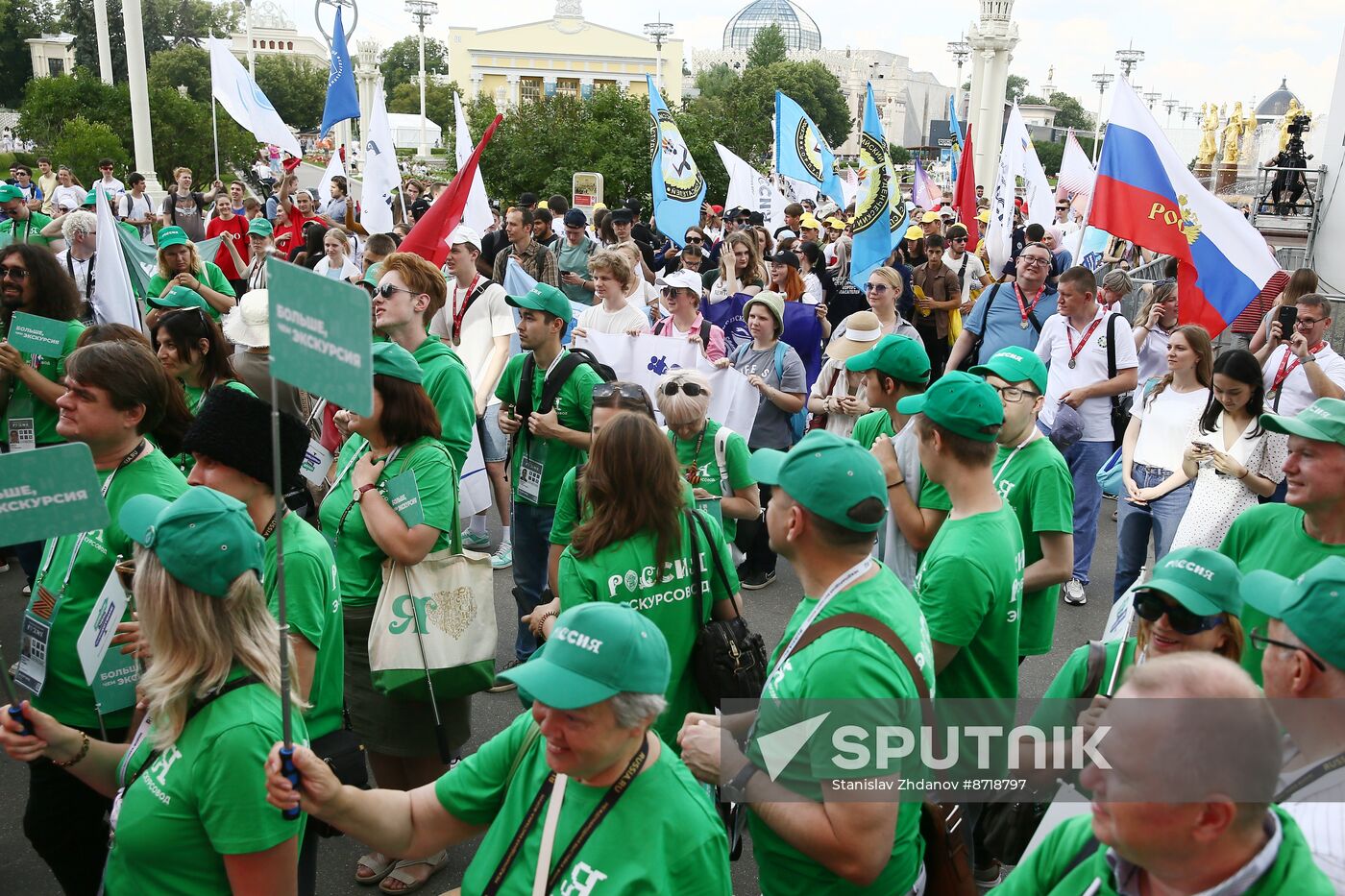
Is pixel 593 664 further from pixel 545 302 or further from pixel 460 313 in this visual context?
pixel 460 313

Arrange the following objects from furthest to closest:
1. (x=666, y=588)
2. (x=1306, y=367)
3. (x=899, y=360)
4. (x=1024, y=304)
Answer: (x=1024, y=304) → (x=1306, y=367) → (x=899, y=360) → (x=666, y=588)

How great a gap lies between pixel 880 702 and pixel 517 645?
131 inches

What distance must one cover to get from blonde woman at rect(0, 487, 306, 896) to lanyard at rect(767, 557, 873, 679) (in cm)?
114

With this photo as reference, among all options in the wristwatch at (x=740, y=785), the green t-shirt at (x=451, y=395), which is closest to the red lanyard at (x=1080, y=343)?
the green t-shirt at (x=451, y=395)

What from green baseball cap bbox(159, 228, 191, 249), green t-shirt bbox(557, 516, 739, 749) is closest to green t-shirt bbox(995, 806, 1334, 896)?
green t-shirt bbox(557, 516, 739, 749)

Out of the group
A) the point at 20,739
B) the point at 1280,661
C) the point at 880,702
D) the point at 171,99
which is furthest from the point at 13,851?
the point at 171,99

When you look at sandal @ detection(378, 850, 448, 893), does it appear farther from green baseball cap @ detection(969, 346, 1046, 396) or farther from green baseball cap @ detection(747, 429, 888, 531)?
green baseball cap @ detection(969, 346, 1046, 396)

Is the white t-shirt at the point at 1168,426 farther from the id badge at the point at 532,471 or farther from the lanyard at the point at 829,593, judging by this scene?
the lanyard at the point at 829,593

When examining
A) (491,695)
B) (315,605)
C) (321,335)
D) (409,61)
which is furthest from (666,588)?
(409,61)

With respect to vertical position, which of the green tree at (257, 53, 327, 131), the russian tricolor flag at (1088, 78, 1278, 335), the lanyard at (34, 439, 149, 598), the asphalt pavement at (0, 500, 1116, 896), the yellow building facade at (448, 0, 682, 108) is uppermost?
the yellow building facade at (448, 0, 682, 108)

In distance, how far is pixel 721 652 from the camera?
3.24 m

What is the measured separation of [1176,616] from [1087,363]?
4.67 metres

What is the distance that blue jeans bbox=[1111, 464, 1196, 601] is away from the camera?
226 inches

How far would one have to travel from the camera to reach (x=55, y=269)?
5.36m
